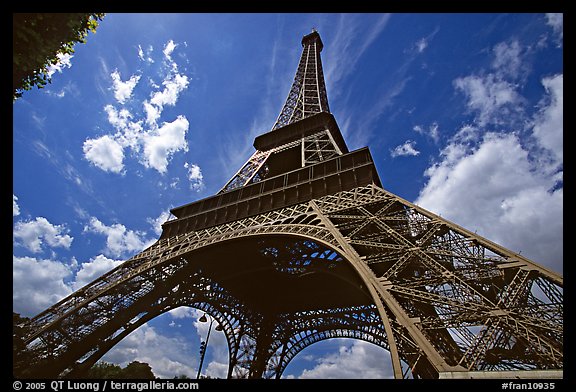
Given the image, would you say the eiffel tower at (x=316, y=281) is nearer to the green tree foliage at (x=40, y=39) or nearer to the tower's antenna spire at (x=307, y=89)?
the tower's antenna spire at (x=307, y=89)

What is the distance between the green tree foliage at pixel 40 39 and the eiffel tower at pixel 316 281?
9951 mm

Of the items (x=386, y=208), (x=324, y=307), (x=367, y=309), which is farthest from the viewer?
(x=324, y=307)

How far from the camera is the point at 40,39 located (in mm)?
6391

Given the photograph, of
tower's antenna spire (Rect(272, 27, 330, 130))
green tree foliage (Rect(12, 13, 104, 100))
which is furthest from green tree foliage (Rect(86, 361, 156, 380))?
green tree foliage (Rect(12, 13, 104, 100))

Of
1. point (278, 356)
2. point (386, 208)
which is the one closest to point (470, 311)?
point (386, 208)

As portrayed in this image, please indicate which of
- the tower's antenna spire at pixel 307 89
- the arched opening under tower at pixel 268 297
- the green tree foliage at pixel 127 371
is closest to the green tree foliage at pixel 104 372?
the green tree foliage at pixel 127 371

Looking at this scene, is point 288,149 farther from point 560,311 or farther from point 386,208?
point 560,311

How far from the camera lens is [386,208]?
1463 centimetres

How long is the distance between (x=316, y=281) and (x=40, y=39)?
2048cm

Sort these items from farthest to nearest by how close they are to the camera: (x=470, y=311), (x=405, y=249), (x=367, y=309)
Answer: (x=367, y=309), (x=405, y=249), (x=470, y=311)

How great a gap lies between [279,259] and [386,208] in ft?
27.2

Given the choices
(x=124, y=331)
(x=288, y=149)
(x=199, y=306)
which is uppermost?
(x=288, y=149)
